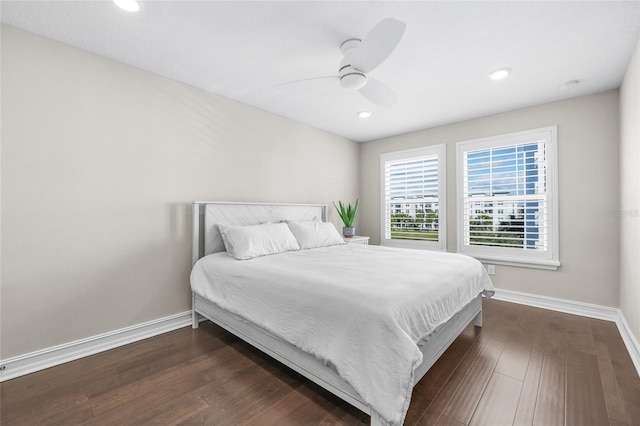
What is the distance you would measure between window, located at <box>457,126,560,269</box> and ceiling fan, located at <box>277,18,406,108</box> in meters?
2.07

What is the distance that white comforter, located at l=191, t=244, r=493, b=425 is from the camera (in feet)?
4.35

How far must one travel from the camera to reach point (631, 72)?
7.71 feet

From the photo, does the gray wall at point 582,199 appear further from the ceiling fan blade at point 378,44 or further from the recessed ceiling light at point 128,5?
the recessed ceiling light at point 128,5

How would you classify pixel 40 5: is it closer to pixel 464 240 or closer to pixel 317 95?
pixel 317 95

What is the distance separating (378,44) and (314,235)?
2.14 meters

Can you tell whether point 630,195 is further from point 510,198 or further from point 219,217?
point 219,217

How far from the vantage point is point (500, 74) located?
2.62 meters

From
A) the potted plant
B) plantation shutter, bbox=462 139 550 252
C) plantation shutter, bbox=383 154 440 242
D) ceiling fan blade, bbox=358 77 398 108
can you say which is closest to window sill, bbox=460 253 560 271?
plantation shutter, bbox=462 139 550 252

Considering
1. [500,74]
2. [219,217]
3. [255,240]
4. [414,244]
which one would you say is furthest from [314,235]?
[500,74]

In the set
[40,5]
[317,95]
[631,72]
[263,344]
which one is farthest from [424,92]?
[40,5]

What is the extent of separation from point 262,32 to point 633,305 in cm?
363

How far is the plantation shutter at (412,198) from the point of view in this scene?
4.29m

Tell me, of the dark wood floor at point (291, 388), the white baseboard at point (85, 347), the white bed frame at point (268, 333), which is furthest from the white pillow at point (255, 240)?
the white baseboard at point (85, 347)

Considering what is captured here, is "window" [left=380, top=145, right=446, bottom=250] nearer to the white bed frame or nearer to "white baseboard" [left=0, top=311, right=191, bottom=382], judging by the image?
the white bed frame
